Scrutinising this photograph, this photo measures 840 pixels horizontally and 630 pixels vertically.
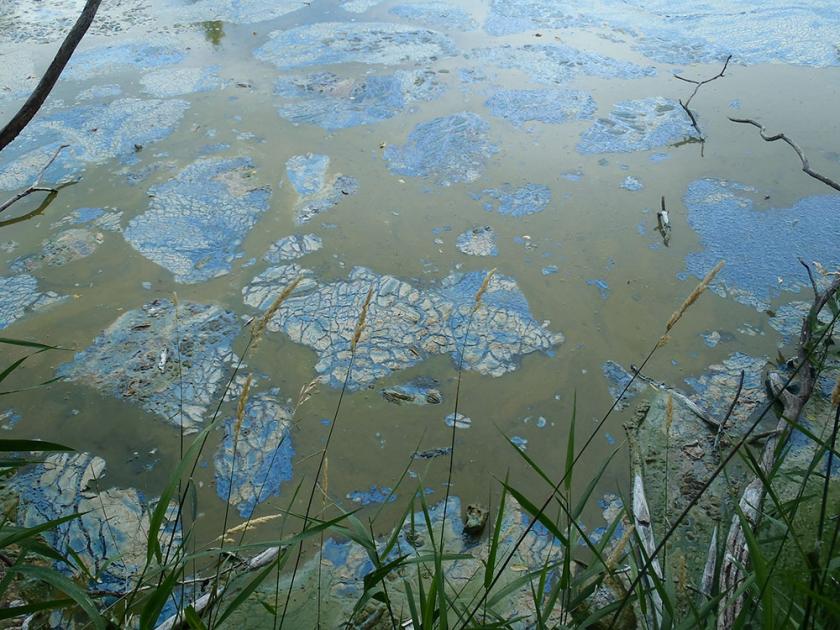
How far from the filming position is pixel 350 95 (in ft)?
10.5

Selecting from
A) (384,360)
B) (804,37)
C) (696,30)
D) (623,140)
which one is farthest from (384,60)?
(804,37)

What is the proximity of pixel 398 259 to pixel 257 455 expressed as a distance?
87 cm

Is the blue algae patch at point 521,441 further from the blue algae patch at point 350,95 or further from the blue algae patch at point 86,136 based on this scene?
the blue algae patch at point 86,136

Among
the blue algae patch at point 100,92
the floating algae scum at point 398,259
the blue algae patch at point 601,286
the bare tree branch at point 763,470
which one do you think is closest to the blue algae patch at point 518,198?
the floating algae scum at point 398,259

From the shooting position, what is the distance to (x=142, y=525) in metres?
1.61

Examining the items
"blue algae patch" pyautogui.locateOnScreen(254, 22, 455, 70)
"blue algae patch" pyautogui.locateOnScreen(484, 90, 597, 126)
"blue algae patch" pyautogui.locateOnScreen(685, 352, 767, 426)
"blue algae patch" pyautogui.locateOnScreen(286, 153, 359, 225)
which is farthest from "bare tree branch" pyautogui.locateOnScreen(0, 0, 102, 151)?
"blue algae patch" pyautogui.locateOnScreen(254, 22, 455, 70)

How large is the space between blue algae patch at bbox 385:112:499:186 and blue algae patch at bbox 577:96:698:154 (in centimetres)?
43

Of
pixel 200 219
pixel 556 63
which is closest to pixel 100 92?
pixel 200 219

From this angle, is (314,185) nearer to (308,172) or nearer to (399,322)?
(308,172)

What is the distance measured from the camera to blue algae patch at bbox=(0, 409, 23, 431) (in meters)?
1.83

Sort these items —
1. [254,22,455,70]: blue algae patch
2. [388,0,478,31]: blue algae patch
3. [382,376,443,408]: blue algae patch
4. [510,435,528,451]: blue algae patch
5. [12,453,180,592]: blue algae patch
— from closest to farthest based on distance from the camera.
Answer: [12,453,180,592]: blue algae patch → [510,435,528,451]: blue algae patch → [382,376,443,408]: blue algae patch → [254,22,455,70]: blue algae patch → [388,0,478,31]: blue algae patch

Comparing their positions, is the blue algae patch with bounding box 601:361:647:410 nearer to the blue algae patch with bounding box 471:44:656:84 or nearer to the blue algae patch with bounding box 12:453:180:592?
the blue algae patch with bounding box 12:453:180:592

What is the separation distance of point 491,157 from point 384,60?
3.49 ft

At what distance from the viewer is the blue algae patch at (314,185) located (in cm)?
254
